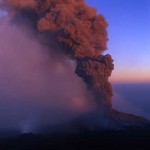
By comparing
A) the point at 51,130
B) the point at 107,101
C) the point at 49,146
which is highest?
the point at 107,101

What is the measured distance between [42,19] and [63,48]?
4.74 meters

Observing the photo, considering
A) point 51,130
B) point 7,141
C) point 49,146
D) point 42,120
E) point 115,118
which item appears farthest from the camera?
point 42,120

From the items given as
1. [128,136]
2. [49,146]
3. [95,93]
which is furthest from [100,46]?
[49,146]

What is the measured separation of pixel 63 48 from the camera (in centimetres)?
4834

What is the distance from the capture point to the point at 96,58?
46344 millimetres

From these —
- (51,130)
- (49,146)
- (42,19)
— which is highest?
(42,19)

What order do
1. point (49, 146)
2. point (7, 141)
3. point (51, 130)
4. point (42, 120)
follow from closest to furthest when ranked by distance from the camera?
point (49, 146), point (7, 141), point (51, 130), point (42, 120)

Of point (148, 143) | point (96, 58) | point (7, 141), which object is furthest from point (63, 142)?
point (96, 58)

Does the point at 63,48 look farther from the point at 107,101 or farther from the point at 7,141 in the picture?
A: the point at 7,141

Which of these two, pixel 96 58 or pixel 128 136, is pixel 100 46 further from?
pixel 128 136

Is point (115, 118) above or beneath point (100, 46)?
beneath

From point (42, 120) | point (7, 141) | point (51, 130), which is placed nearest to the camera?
point (7, 141)

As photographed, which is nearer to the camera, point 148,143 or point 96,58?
point 148,143

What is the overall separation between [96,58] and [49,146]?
571 inches
